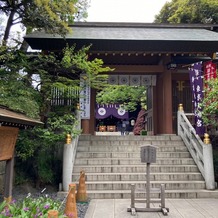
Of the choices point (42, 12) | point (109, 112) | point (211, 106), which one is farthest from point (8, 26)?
point (109, 112)

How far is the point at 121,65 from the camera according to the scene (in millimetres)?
11188

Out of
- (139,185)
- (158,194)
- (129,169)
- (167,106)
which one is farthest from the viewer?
(167,106)

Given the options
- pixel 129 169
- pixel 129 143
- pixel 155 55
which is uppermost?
pixel 155 55

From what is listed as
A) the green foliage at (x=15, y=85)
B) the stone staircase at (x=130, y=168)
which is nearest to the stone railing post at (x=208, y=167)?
the stone staircase at (x=130, y=168)

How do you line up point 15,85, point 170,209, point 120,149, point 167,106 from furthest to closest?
point 167,106, point 120,149, point 15,85, point 170,209

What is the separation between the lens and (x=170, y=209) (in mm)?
5871

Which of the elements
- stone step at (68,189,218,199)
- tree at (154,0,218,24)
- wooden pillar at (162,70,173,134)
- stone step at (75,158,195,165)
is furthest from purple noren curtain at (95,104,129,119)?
stone step at (68,189,218,199)

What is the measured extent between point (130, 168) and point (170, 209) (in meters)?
2.39

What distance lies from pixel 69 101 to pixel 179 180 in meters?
5.68

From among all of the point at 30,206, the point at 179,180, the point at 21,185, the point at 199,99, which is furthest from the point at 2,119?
the point at 199,99

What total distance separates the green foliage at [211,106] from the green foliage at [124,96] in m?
14.7

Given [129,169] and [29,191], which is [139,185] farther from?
[29,191]

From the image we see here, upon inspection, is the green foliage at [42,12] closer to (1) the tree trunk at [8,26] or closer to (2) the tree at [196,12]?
(1) the tree trunk at [8,26]

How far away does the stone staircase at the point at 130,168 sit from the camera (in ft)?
23.8
